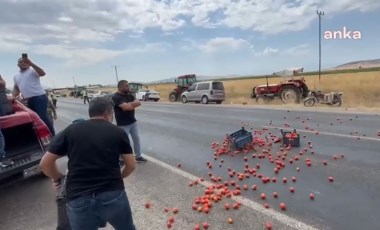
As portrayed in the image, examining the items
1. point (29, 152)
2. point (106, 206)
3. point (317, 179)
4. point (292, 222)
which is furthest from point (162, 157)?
point (106, 206)

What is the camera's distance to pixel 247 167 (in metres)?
6.91

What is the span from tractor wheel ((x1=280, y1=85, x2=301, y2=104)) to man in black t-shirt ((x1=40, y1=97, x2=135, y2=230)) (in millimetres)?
22847

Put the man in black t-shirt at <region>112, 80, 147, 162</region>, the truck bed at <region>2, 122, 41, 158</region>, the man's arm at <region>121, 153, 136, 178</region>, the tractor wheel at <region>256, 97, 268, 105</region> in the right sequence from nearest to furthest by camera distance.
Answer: the man's arm at <region>121, 153, 136, 178</region> → the truck bed at <region>2, 122, 41, 158</region> → the man in black t-shirt at <region>112, 80, 147, 162</region> → the tractor wheel at <region>256, 97, 268, 105</region>

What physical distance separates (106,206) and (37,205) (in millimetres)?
3102

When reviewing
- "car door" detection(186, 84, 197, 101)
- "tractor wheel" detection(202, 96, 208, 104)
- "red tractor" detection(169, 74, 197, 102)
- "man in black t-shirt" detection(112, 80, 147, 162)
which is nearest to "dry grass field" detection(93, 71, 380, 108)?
"tractor wheel" detection(202, 96, 208, 104)

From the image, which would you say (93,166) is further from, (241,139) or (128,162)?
(241,139)

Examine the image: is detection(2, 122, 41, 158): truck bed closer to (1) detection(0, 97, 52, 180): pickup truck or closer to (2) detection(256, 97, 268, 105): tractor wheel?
(1) detection(0, 97, 52, 180): pickup truck

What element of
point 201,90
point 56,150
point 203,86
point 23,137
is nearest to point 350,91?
point 203,86

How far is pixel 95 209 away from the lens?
2973mm

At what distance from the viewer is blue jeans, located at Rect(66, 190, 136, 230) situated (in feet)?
9.68

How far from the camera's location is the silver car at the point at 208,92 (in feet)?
94.1

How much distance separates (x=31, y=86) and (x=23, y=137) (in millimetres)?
1128

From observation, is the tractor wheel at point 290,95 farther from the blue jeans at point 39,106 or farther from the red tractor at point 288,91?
the blue jeans at point 39,106

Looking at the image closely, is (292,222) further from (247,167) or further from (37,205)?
(37,205)
